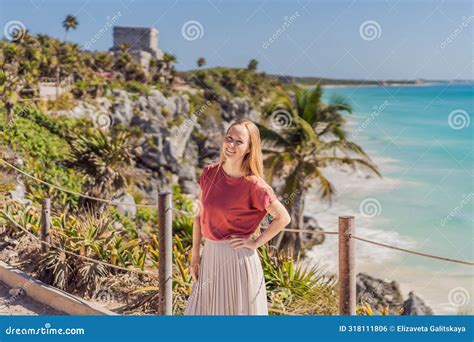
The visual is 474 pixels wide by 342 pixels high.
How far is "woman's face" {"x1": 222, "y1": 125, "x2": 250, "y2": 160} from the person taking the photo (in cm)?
316

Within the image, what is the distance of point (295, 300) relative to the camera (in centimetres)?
518

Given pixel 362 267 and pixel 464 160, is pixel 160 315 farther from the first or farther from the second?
pixel 464 160

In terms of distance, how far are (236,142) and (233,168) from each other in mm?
132

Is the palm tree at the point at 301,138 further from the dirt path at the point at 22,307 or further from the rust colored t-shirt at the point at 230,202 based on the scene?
the rust colored t-shirt at the point at 230,202

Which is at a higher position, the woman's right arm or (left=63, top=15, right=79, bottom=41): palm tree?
(left=63, top=15, right=79, bottom=41): palm tree

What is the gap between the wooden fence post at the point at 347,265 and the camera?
373cm

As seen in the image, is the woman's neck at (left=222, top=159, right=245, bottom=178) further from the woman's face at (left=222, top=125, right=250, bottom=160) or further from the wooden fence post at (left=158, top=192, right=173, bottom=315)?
the wooden fence post at (left=158, top=192, right=173, bottom=315)

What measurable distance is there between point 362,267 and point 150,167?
48.8 ft

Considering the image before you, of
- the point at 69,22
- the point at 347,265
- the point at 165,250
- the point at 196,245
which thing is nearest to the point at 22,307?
the point at 165,250

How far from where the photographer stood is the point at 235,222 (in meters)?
3.25

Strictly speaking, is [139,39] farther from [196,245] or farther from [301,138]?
[196,245]

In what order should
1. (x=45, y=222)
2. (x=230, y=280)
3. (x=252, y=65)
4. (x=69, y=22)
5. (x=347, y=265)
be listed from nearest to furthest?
(x=230, y=280), (x=347, y=265), (x=45, y=222), (x=69, y=22), (x=252, y=65)

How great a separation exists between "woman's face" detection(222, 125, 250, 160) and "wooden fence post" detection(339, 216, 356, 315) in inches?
34.4

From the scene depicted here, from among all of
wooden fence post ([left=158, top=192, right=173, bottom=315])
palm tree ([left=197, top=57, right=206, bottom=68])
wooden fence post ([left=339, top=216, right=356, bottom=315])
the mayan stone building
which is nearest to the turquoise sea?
wooden fence post ([left=158, top=192, right=173, bottom=315])
